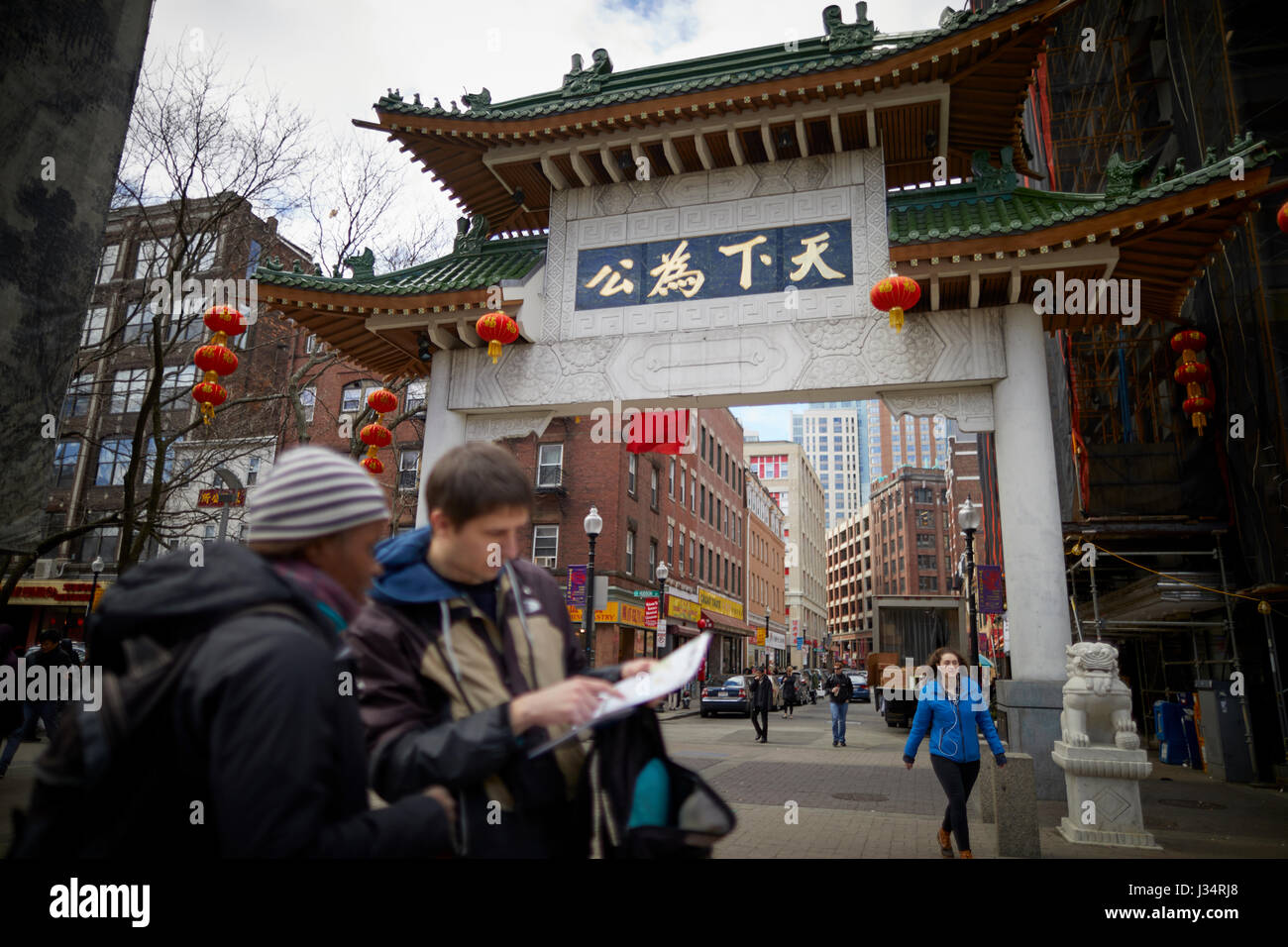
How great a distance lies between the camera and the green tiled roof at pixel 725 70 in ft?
32.3

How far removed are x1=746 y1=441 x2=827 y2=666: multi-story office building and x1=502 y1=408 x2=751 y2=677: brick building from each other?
117 feet

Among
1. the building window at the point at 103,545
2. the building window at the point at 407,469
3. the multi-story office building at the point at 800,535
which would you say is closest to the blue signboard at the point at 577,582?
the building window at the point at 407,469

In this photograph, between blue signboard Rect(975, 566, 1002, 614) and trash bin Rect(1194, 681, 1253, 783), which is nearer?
trash bin Rect(1194, 681, 1253, 783)

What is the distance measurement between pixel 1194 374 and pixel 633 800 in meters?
13.2

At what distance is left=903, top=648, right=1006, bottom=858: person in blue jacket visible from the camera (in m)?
6.77

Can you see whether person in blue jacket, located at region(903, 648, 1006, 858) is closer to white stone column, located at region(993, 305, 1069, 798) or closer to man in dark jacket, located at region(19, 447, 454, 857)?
white stone column, located at region(993, 305, 1069, 798)

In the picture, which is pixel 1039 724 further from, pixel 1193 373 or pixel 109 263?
pixel 109 263

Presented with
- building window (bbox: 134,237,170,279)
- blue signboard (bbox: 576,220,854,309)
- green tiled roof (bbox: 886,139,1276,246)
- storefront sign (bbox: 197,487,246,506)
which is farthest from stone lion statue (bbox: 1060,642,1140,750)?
storefront sign (bbox: 197,487,246,506)

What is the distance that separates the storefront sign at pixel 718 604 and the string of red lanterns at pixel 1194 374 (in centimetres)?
2843

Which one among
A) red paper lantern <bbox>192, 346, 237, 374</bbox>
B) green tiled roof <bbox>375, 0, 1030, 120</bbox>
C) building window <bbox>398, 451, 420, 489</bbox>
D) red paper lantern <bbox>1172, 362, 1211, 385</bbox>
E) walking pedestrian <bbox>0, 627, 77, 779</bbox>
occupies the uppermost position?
green tiled roof <bbox>375, 0, 1030, 120</bbox>

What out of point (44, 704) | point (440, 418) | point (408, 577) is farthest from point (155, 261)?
point (408, 577)

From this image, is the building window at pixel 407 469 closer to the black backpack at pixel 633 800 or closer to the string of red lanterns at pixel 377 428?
the string of red lanterns at pixel 377 428

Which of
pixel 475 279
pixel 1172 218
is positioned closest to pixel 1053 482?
pixel 1172 218

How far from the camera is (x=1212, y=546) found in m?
13.3
